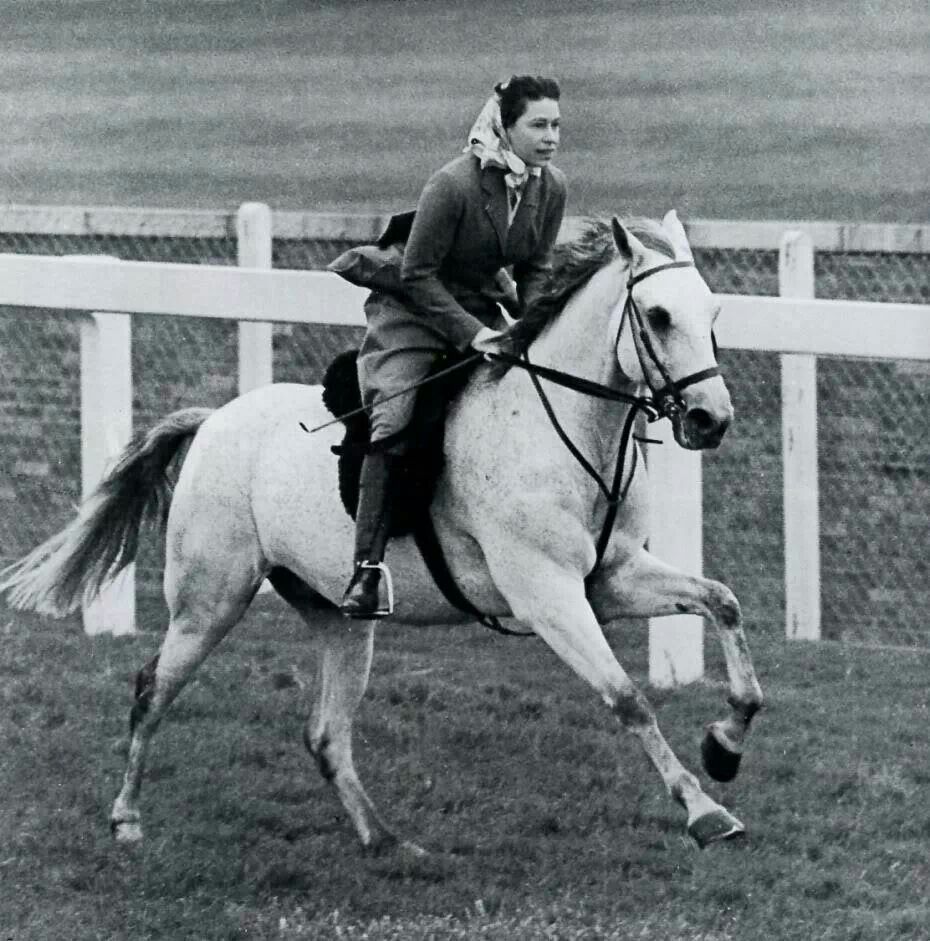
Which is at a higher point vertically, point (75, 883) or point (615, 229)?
point (615, 229)

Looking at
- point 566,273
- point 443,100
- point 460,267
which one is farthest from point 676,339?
point 443,100

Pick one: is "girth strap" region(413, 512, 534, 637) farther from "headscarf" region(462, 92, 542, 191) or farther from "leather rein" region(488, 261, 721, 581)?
"headscarf" region(462, 92, 542, 191)

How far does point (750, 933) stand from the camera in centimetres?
619

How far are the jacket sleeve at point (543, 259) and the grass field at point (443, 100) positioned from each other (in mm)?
8388

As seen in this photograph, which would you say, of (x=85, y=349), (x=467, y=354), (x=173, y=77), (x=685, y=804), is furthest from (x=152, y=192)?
(x=685, y=804)

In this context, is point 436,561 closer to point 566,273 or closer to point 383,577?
point 383,577

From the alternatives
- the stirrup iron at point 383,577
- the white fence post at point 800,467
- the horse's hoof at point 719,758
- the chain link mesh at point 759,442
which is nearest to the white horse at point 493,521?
the horse's hoof at point 719,758

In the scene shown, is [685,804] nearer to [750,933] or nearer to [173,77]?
[750,933]

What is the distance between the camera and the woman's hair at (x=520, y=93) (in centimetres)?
632

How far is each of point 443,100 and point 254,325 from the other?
8594 millimetres

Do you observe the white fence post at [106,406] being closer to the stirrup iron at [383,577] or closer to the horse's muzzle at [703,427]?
the stirrup iron at [383,577]

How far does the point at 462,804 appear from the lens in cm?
740

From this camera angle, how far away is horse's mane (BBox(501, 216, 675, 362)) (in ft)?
21.0

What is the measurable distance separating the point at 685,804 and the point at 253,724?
2636 millimetres
